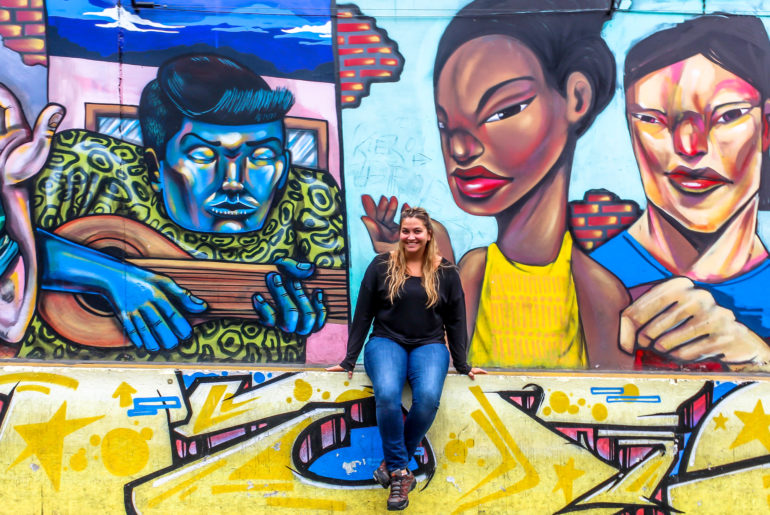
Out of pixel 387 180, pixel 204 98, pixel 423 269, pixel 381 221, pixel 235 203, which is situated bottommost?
pixel 423 269

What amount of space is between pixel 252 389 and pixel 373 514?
1.05 m

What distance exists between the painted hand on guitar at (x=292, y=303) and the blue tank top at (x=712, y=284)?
2289 millimetres

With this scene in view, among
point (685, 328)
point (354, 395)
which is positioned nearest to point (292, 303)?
point (354, 395)

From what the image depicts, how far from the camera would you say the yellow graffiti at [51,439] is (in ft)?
12.8

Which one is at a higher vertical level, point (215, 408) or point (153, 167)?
point (153, 167)

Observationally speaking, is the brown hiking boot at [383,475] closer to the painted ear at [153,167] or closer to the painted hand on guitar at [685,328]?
the painted hand on guitar at [685,328]

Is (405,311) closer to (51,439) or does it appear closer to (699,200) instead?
(51,439)

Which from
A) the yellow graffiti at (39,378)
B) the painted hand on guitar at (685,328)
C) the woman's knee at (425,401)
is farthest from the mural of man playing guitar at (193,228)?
the painted hand on guitar at (685,328)

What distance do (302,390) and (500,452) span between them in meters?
1.26

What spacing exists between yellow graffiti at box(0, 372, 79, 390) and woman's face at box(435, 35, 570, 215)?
310cm

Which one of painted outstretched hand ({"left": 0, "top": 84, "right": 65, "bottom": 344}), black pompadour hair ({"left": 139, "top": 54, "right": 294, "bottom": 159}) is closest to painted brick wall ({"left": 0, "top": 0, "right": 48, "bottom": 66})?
painted outstretched hand ({"left": 0, "top": 84, "right": 65, "bottom": 344})

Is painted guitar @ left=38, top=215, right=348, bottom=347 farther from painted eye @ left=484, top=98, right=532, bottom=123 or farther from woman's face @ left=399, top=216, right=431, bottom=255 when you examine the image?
painted eye @ left=484, top=98, right=532, bottom=123

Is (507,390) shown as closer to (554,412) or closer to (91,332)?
(554,412)

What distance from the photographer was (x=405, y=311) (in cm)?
370
